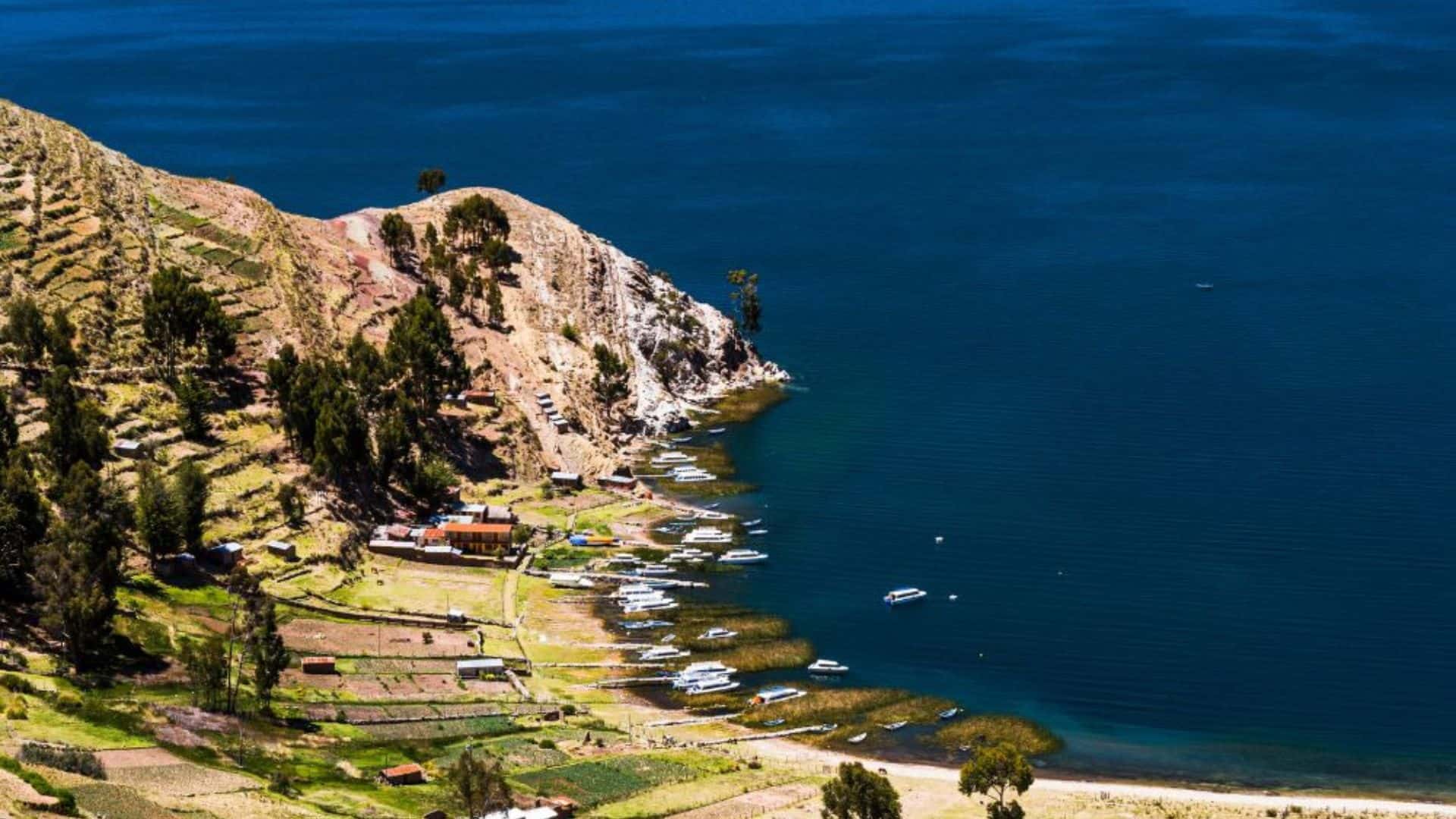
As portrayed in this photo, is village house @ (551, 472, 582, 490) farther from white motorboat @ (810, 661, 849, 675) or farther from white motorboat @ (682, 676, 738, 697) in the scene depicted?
white motorboat @ (810, 661, 849, 675)

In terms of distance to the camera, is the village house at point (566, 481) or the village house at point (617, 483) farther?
the village house at point (617, 483)

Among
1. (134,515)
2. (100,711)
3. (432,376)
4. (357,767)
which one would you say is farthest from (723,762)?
(432,376)

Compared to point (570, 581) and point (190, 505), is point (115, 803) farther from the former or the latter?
point (570, 581)

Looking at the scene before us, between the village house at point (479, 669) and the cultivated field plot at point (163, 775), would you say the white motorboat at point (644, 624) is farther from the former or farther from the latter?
the cultivated field plot at point (163, 775)

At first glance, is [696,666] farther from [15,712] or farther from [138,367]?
[138,367]

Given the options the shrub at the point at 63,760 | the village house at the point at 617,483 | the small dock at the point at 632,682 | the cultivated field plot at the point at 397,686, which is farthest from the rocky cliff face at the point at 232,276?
the shrub at the point at 63,760

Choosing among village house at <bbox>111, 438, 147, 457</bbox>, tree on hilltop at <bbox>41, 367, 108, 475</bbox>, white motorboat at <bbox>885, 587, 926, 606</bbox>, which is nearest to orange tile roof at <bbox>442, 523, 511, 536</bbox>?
village house at <bbox>111, 438, 147, 457</bbox>
